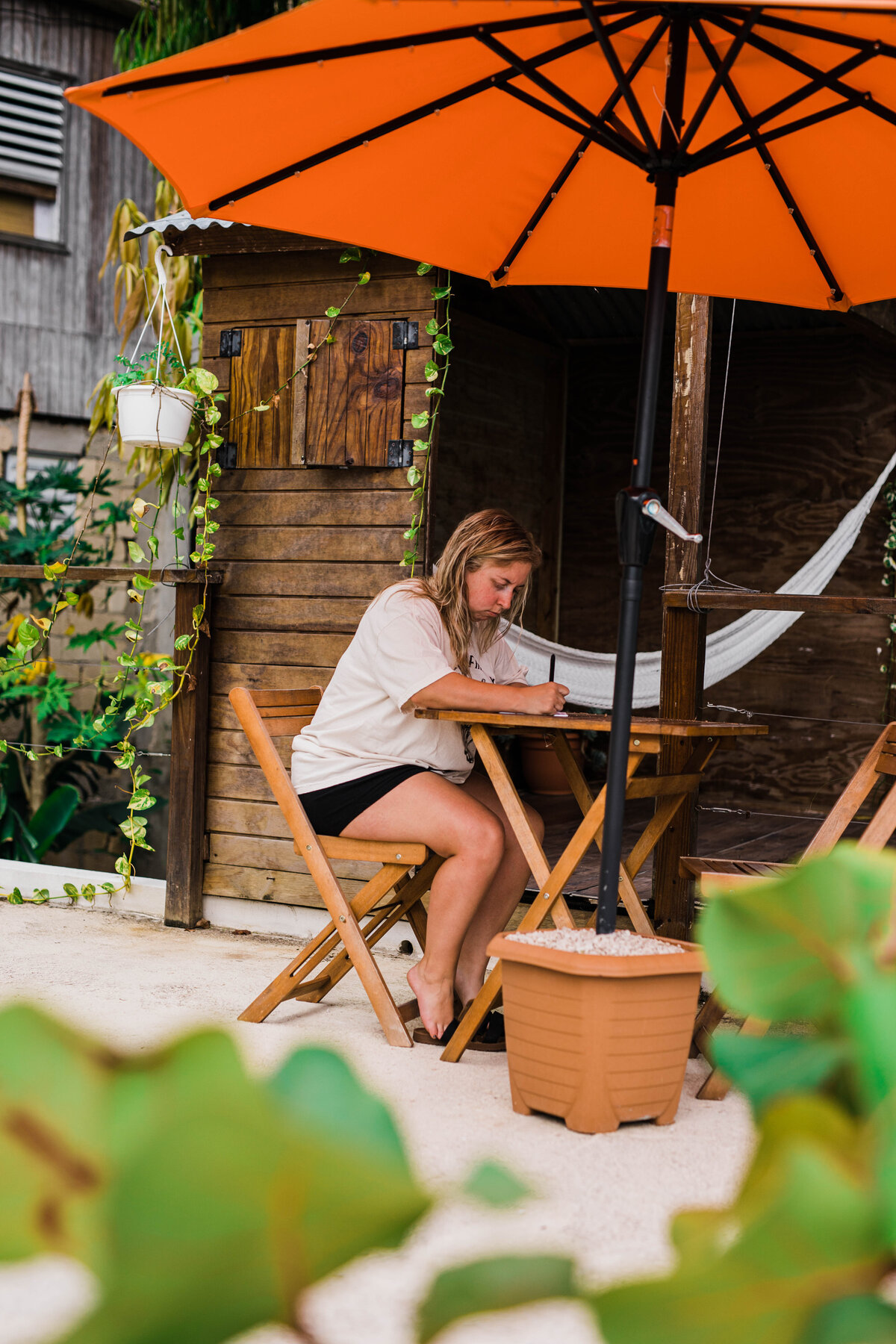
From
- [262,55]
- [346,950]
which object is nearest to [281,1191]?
[262,55]

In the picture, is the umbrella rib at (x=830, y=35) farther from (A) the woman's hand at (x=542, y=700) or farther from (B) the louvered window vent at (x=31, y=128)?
(B) the louvered window vent at (x=31, y=128)

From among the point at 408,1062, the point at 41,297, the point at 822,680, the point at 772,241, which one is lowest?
the point at 408,1062

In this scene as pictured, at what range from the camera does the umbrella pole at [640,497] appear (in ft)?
7.47

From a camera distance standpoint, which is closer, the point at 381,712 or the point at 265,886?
the point at 381,712

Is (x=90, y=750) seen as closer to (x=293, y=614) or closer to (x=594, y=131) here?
(x=293, y=614)

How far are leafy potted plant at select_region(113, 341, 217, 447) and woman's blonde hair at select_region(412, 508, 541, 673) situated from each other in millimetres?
1347

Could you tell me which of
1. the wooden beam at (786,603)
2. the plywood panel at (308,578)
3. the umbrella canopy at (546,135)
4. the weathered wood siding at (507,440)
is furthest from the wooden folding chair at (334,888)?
the weathered wood siding at (507,440)

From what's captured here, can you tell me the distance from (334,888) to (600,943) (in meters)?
0.74

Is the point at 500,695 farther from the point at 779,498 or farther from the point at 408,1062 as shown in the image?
the point at 779,498

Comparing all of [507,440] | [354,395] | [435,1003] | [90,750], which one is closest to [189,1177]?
[435,1003]

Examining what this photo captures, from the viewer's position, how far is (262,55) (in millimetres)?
2301

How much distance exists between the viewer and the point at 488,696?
115 inches

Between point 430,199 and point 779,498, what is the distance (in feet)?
13.0

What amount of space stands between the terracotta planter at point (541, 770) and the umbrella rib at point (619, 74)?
421 centimetres
